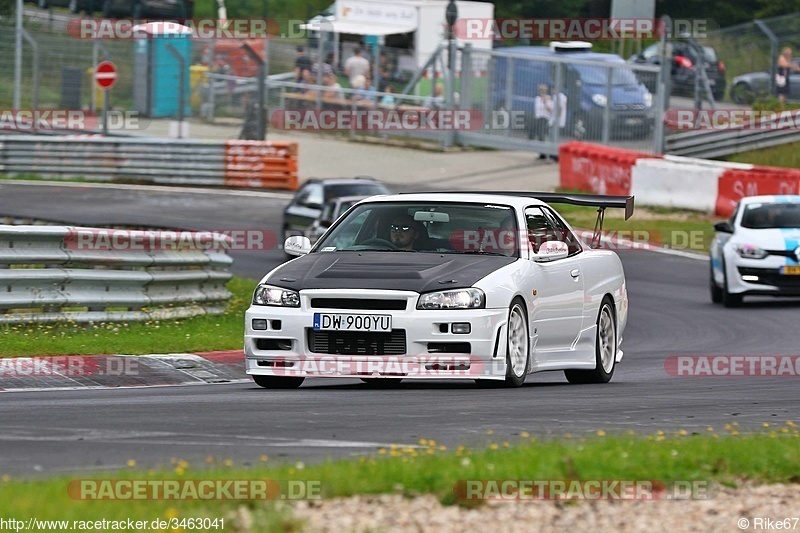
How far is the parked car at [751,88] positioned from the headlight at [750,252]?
704 inches

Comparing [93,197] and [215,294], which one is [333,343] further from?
[93,197]

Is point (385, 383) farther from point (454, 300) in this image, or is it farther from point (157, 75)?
point (157, 75)

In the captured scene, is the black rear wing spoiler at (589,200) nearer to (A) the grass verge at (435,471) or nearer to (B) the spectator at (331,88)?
(A) the grass verge at (435,471)

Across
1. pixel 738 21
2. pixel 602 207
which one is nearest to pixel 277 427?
pixel 602 207

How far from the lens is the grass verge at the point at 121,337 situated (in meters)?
12.7

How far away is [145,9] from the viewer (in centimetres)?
5172

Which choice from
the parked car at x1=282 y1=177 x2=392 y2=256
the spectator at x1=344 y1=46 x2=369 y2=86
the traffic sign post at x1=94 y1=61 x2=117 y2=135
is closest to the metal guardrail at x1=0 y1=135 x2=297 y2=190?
the traffic sign post at x1=94 y1=61 x2=117 y2=135

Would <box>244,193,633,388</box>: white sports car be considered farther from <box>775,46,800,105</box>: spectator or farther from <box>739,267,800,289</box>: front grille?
<box>775,46,800,105</box>: spectator

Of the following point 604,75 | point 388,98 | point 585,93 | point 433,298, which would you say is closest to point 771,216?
point 433,298

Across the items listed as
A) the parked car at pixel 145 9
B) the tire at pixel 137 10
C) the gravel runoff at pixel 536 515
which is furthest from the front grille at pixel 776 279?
the tire at pixel 137 10

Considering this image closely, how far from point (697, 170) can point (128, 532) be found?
85.2 feet

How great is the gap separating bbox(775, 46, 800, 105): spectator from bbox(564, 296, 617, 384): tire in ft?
82.4

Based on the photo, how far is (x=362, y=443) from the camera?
7.65 metres

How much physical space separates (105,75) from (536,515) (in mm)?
31226
